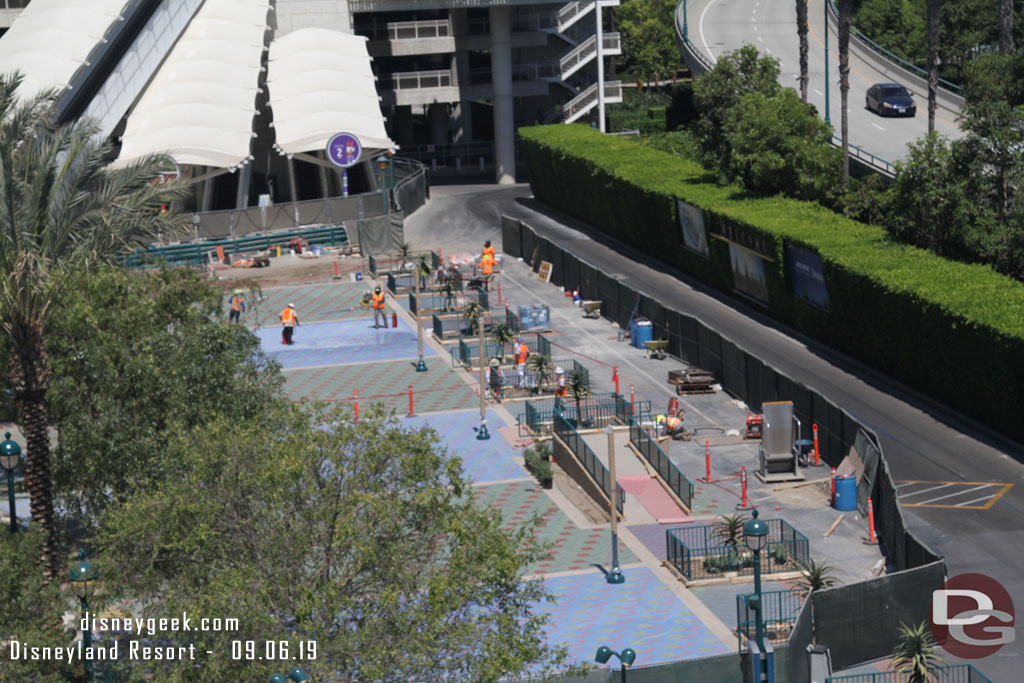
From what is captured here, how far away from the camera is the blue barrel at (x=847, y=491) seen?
1512 inches

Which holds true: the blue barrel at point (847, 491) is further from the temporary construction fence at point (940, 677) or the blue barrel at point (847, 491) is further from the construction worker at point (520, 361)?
the construction worker at point (520, 361)

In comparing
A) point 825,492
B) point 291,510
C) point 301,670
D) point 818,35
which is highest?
point 818,35

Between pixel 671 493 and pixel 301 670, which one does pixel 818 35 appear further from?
pixel 301 670

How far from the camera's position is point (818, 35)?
337 feet

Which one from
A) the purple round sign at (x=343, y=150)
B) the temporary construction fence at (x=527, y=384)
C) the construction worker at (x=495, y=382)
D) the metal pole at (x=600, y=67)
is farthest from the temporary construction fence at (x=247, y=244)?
the metal pole at (x=600, y=67)

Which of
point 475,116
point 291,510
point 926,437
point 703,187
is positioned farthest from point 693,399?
point 475,116

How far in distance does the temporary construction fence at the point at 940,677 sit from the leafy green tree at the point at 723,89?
41997 millimetres

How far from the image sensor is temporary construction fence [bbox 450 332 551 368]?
174 feet

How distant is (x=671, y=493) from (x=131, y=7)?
55.4 meters

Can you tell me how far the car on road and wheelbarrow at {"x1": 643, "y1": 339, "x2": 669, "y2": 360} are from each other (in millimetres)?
35118

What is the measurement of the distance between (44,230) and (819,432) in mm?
21955

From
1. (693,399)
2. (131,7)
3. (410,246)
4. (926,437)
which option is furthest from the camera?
(131,7)

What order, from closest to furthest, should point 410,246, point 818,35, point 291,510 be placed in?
point 291,510, point 410,246, point 818,35

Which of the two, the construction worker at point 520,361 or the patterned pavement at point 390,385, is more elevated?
the construction worker at point 520,361
